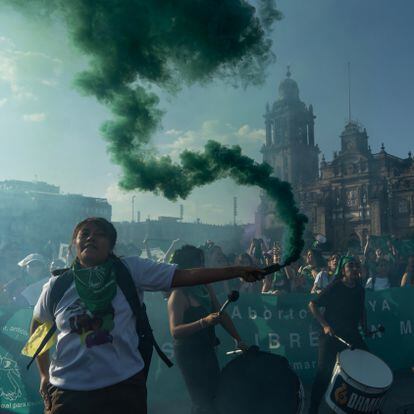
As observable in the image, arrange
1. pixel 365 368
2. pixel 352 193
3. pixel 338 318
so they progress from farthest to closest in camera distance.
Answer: pixel 352 193
pixel 338 318
pixel 365 368

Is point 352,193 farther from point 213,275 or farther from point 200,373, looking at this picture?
point 213,275

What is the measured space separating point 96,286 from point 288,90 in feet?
255

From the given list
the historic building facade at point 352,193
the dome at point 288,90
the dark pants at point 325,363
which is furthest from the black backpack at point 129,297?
the dome at point 288,90

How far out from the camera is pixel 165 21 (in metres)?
6.21

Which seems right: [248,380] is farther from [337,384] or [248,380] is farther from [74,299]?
[74,299]

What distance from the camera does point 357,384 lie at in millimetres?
4465

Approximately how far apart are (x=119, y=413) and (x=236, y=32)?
5.46 meters

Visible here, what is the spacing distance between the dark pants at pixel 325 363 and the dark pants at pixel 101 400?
3247 millimetres

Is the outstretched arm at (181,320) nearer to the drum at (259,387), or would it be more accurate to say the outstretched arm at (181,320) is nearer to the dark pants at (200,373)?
the dark pants at (200,373)

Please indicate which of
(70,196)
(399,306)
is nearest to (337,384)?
(399,306)

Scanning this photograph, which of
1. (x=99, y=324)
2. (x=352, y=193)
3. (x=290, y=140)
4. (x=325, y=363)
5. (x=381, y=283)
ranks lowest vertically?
(x=325, y=363)

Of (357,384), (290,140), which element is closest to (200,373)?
(357,384)

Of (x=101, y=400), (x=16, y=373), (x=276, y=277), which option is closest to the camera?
(x=101, y=400)

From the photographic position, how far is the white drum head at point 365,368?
448cm
